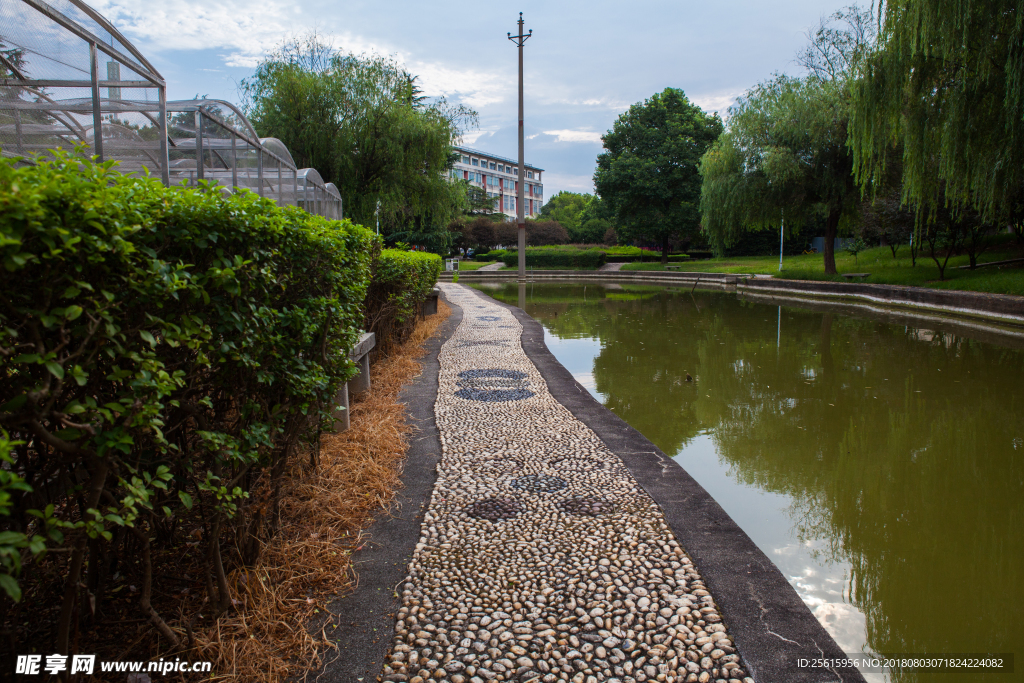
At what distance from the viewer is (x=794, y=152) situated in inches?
826

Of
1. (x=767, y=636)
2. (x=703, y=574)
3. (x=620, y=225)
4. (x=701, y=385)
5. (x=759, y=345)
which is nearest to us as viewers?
(x=767, y=636)

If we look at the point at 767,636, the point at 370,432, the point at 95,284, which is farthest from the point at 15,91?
the point at 767,636

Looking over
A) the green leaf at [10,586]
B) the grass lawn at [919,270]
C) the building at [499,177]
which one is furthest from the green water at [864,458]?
the building at [499,177]

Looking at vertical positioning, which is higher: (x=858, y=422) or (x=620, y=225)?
(x=620, y=225)

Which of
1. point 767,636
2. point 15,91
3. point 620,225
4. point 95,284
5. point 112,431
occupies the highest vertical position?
point 620,225

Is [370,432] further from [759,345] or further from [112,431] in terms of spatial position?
[759,345]

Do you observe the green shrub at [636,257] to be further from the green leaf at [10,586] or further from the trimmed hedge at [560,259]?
the green leaf at [10,586]

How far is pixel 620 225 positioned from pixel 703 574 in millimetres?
39294

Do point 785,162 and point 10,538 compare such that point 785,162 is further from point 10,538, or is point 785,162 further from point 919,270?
point 10,538

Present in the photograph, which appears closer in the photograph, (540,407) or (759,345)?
(540,407)

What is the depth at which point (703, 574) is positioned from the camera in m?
2.79

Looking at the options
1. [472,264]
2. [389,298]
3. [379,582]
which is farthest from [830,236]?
[472,264]

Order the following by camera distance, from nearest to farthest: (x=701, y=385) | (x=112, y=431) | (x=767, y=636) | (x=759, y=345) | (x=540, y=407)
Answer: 1. (x=112, y=431)
2. (x=767, y=636)
3. (x=540, y=407)
4. (x=701, y=385)
5. (x=759, y=345)

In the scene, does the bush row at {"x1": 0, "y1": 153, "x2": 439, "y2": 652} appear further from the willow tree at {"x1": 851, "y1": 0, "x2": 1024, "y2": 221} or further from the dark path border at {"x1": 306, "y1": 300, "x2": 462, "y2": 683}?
the willow tree at {"x1": 851, "y1": 0, "x2": 1024, "y2": 221}
